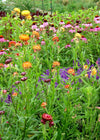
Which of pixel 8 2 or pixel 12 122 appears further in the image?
pixel 8 2

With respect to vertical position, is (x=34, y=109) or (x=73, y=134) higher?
(x=34, y=109)

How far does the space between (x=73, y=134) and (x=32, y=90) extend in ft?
1.68

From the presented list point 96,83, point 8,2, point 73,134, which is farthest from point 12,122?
point 8,2

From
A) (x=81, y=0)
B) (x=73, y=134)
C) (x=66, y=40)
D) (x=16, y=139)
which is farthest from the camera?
(x=81, y=0)

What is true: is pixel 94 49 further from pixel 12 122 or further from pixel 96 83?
pixel 12 122

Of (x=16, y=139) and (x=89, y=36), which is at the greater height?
(x=89, y=36)

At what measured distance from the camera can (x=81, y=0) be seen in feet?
46.3

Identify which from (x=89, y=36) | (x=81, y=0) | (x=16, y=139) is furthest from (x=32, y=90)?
(x=81, y=0)

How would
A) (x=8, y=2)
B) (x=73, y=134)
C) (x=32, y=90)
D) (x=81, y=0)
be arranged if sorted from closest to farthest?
(x=73, y=134)
(x=32, y=90)
(x=8, y=2)
(x=81, y=0)

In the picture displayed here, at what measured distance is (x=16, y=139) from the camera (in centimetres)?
147

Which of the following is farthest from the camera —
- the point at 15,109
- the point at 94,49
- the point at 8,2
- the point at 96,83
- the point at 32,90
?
the point at 8,2

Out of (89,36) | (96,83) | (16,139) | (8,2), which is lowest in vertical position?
(16,139)

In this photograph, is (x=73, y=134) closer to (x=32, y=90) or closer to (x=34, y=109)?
(x=34, y=109)

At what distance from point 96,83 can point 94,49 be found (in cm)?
157
